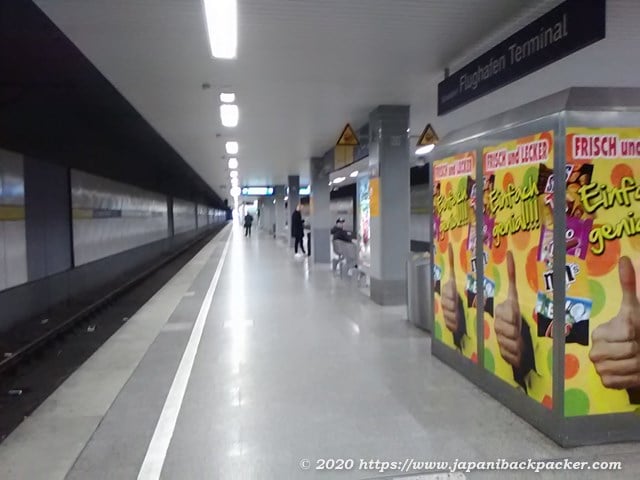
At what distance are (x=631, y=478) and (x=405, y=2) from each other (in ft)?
12.6

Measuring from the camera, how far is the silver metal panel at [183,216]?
32.3 m

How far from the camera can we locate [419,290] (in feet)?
21.9

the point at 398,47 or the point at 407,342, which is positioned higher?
the point at 398,47

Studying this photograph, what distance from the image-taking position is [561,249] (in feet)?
10.8

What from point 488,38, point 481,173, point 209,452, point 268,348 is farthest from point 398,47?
point 209,452

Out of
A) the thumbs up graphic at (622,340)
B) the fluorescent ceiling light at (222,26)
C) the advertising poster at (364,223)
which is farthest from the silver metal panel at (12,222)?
the thumbs up graphic at (622,340)

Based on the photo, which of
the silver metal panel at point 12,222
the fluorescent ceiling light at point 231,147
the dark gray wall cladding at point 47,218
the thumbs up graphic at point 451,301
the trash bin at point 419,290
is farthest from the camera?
the fluorescent ceiling light at point 231,147

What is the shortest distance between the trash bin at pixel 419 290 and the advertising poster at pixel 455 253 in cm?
121

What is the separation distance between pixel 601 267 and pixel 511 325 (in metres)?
0.80

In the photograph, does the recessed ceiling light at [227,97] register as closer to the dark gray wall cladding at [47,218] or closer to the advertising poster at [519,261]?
the dark gray wall cladding at [47,218]

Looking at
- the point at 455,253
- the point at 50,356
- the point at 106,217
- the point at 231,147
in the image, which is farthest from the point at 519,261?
the point at 106,217

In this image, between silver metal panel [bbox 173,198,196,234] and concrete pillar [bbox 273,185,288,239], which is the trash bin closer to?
concrete pillar [bbox 273,185,288,239]

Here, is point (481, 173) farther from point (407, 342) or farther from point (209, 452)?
point (209, 452)

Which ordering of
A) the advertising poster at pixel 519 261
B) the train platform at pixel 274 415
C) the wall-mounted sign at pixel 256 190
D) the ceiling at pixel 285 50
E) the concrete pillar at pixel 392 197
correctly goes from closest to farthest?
the train platform at pixel 274 415 < the advertising poster at pixel 519 261 < the ceiling at pixel 285 50 < the concrete pillar at pixel 392 197 < the wall-mounted sign at pixel 256 190
